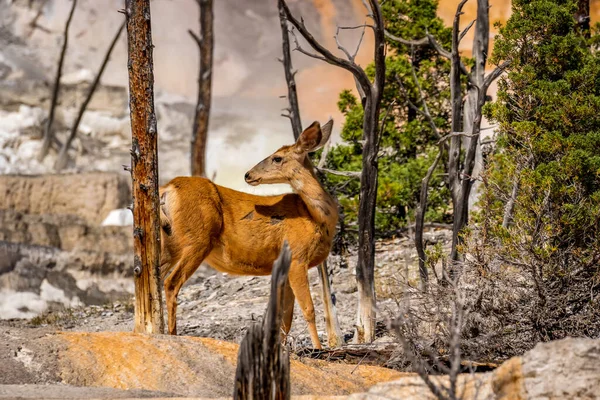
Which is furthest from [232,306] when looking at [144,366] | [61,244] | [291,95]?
[144,366]

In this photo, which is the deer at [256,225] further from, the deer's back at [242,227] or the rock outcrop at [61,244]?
the rock outcrop at [61,244]

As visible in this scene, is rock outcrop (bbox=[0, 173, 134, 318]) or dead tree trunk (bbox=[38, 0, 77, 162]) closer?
rock outcrop (bbox=[0, 173, 134, 318])

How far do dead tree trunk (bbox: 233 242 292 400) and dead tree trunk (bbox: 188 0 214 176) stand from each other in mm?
16581

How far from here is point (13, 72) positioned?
26.6m

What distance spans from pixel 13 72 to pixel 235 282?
1383cm

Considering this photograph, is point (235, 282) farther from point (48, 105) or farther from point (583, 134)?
point (48, 105)

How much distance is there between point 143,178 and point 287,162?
173 centimetres

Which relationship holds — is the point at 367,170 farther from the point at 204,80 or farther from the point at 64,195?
Result: the point at 64,195

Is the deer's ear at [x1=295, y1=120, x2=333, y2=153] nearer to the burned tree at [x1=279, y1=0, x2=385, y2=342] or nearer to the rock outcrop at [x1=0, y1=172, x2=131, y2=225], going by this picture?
the burned tree at [x1=279, y1=0, x2=385, y2=342]

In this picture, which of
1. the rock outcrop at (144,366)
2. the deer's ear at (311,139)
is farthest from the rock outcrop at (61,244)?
the rock outcrop at (144,366)

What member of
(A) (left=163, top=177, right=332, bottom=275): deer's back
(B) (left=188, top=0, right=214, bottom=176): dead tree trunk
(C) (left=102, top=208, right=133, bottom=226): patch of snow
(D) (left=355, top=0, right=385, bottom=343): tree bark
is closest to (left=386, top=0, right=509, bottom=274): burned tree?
(D) (left=355, top=0, right=385, bottom=343): tree bark

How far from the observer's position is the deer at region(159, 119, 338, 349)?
9281mm

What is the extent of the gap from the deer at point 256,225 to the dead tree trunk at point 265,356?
418 cm

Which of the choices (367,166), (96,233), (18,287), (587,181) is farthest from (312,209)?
(96,233)
